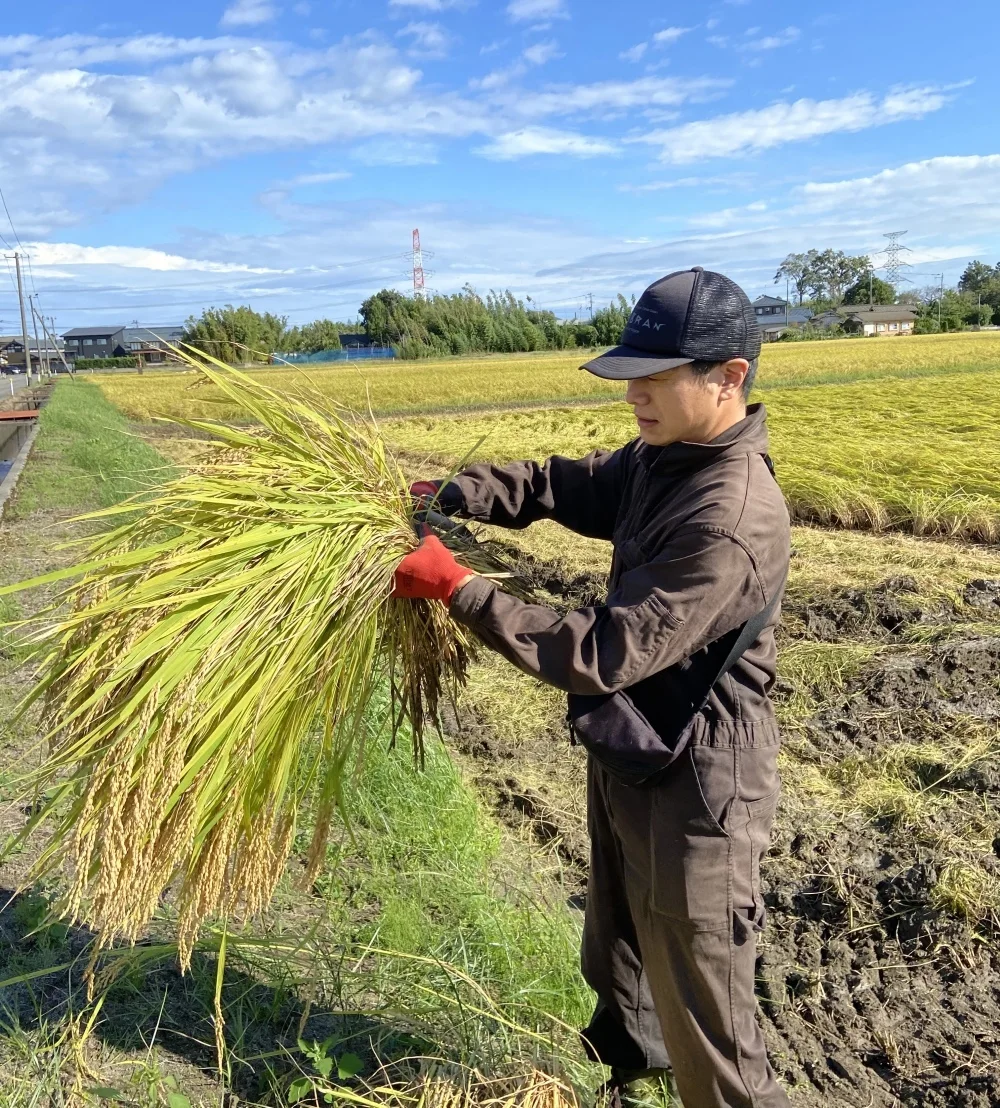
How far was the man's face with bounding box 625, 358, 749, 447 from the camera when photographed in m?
1.63

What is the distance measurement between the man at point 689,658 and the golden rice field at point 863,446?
1.65m

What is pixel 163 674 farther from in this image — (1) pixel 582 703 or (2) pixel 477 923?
(2) pixel 477 923

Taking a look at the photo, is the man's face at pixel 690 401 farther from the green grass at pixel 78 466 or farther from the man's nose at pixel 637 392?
the green grass at pixel 78 466

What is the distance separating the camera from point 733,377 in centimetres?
166

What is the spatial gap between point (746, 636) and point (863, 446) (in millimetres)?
9488

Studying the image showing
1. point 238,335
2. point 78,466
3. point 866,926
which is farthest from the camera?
point 78,466

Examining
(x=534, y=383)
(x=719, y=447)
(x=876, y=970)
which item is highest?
(x=719, y=447)

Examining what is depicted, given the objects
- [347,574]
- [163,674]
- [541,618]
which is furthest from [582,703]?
[163,674]

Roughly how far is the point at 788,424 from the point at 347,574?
498 inches

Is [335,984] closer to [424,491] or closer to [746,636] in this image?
[424,491]

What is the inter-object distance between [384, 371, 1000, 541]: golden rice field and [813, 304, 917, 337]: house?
6713 centimetres

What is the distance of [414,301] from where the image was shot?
5400 cm

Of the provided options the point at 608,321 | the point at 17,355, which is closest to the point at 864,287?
the point at 608,321

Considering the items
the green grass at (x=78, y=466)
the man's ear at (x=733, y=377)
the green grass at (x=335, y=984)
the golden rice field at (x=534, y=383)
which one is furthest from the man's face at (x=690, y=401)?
the golden rice field at (x=534, y=383)
